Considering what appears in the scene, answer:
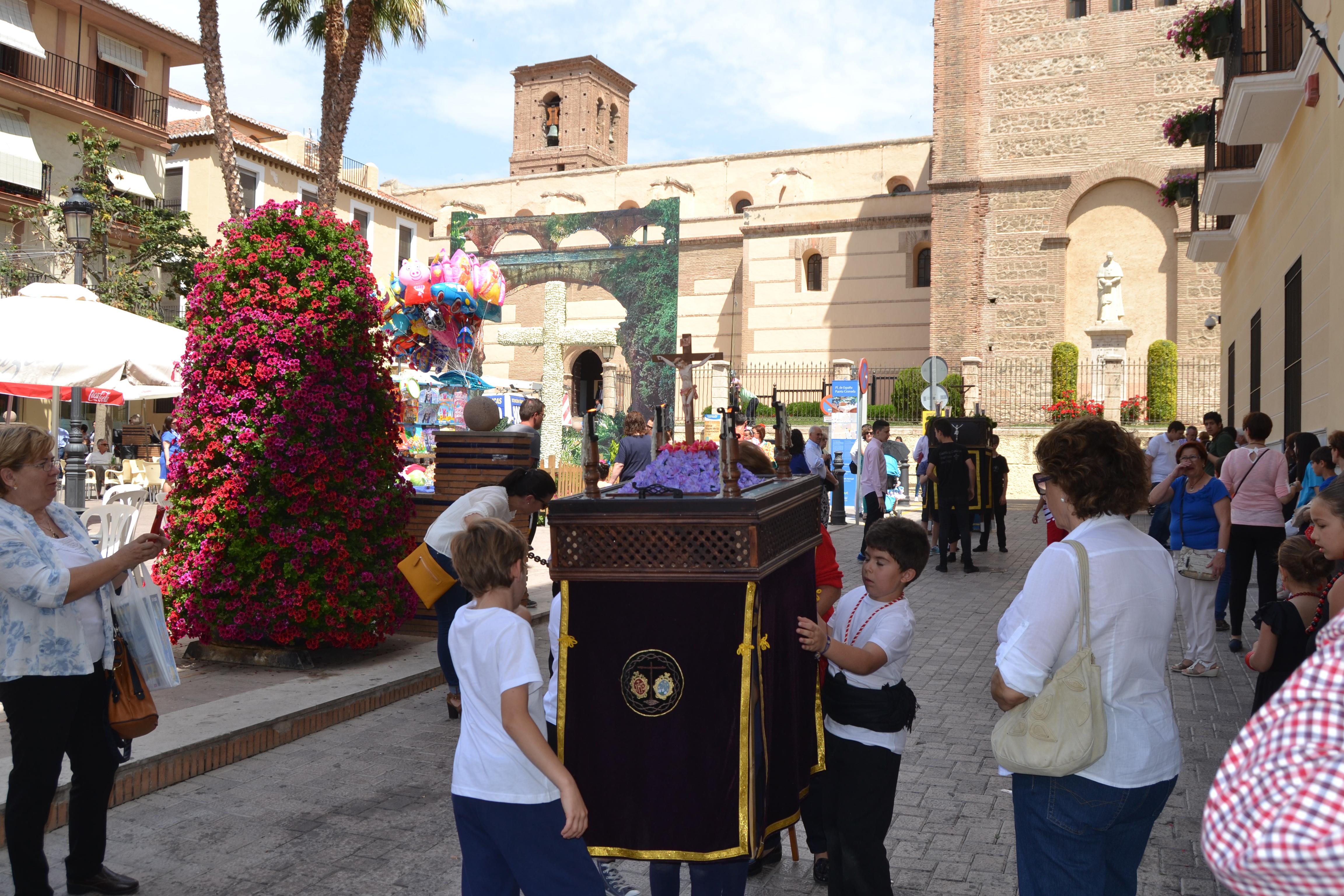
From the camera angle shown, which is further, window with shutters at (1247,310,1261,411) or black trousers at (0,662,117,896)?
window with shutters at (1247,310,1261,411)

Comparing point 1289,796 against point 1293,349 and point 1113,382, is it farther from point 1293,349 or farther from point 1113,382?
point 1113,382

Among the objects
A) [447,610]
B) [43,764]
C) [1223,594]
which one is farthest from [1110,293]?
[43,764]

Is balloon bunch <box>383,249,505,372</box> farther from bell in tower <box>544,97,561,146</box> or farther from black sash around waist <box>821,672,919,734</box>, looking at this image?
bell in tower <box>544,97,561,146</box>

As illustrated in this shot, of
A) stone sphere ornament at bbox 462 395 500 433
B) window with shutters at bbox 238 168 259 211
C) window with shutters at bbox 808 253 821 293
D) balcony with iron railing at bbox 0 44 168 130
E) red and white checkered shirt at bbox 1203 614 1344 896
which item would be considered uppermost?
balcony with iron railing at bbox 0 44 168 130

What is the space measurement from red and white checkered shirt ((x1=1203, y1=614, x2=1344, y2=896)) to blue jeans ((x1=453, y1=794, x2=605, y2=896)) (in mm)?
1871

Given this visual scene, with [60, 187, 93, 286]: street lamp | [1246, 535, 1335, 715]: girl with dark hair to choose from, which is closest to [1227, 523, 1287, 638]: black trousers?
[1246, 535, 1335, 715]: girl with dark hair

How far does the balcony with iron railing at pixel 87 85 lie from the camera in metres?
29.0

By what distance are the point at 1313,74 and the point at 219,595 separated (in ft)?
36.2

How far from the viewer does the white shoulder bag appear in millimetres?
2580

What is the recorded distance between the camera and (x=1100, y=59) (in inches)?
1248

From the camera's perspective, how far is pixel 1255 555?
8750 millimetres

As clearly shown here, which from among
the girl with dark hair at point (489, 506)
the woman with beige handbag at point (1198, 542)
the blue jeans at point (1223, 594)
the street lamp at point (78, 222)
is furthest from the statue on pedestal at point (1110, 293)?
the girl with dark hair at point (489, 506)

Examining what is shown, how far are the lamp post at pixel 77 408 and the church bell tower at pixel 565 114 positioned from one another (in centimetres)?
5475

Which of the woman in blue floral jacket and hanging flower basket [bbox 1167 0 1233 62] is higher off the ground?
hanging flower basket [bbox 1167 0 1233 62]
